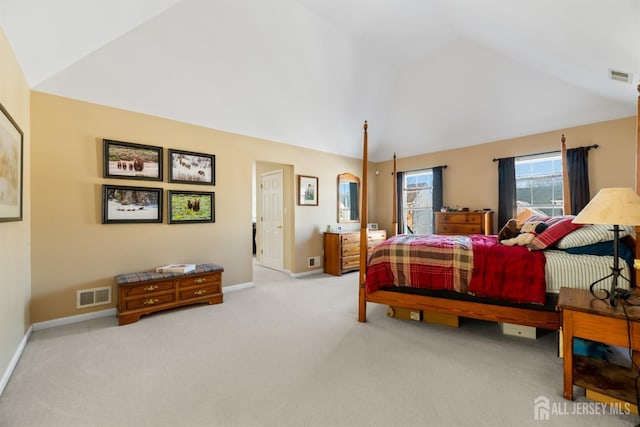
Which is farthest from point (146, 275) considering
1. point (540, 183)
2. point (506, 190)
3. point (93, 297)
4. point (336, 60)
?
point (540, 183)

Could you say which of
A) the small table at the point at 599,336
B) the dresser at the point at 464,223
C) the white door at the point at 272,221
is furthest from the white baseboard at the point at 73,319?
the dresser at the point at 464,223

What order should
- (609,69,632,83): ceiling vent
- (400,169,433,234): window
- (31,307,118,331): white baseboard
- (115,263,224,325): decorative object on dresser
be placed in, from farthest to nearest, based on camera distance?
1. (400,169,433,234): window
2. (115,263,224,325): decorative object on dresser
3. (31,307,118,331): white baseboard
4. (609,69,632,83): ceiling vent

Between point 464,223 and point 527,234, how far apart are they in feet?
7.70

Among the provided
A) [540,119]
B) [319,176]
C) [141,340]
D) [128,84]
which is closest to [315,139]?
[319,176]

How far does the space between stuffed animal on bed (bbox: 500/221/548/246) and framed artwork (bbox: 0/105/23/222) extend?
13.3ft

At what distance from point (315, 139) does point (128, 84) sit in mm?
2976

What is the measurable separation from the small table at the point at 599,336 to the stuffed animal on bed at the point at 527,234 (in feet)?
2.36

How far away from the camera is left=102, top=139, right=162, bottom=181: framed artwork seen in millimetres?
3219

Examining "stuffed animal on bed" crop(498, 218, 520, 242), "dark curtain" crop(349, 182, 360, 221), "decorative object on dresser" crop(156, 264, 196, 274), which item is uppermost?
"dark curtain" crop(349, 182, 360, 221)

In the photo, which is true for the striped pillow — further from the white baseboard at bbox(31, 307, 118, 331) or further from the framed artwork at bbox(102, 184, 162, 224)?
the white baseboard at bbox(31, 307, 118, 331)

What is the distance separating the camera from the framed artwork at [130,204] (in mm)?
3219

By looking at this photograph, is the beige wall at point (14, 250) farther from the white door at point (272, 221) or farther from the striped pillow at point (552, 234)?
the striped pillow at point (552, 234)

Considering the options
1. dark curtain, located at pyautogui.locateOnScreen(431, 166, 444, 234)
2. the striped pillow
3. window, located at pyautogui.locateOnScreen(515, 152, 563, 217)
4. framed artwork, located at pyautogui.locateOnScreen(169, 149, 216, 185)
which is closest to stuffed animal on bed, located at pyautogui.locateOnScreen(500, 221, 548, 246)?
the striped pillow

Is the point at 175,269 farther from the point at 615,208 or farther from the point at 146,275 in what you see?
the point at 615,208
